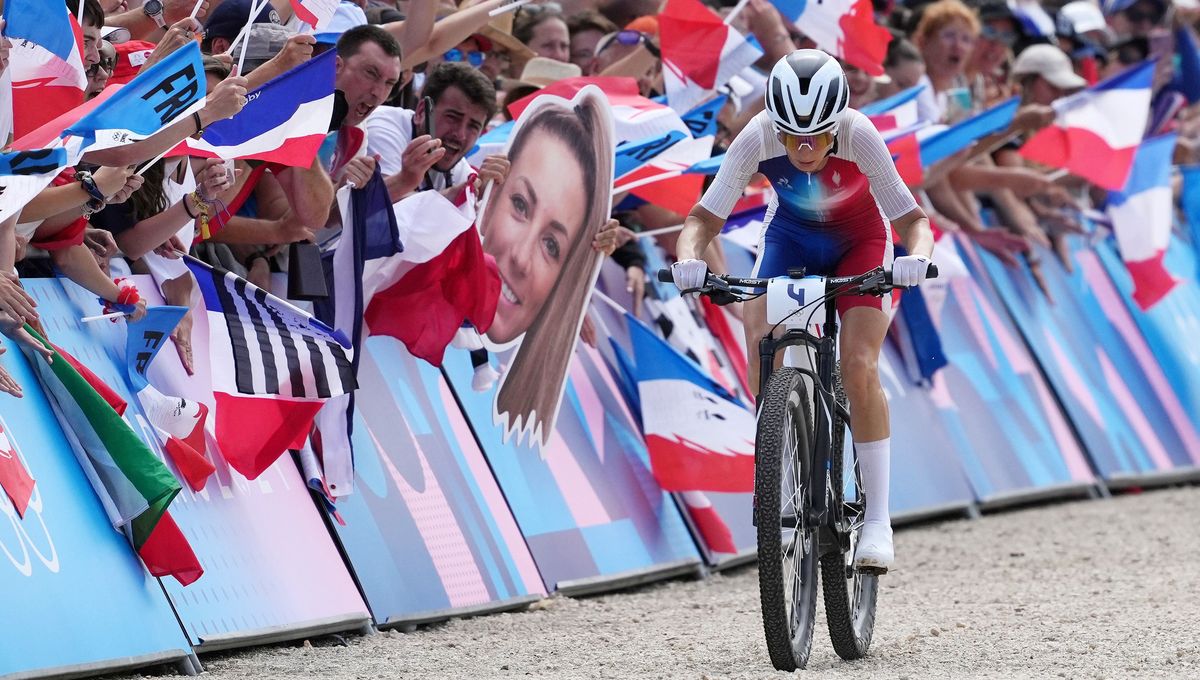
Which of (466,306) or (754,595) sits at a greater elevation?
(466,306)

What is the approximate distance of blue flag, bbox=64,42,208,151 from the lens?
19.9 ft

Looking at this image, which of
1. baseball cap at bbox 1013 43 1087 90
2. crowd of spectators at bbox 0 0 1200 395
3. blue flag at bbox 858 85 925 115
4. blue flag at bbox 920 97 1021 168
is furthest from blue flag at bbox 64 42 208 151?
baseball cap at bbox 1013 43 1087 90

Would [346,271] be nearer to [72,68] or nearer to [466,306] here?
[466,306]

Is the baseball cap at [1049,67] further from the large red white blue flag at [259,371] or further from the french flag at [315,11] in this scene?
the large red white blue flag at [259,371]

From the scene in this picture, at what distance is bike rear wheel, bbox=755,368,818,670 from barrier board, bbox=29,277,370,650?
1734 millimetres

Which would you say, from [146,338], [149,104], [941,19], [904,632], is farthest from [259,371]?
[941,19]

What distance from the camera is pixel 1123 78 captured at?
13.3 metres

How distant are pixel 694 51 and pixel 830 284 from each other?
12.0 ft

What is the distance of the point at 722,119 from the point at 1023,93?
13.3 ft

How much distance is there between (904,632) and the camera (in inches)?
291

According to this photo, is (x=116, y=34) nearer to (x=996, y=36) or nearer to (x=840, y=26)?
(x=840, y=26)

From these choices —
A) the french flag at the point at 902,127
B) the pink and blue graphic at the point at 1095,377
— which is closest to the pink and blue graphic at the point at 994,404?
the pink and blue graphic at the point at 1095,377

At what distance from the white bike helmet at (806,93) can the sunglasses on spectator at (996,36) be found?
26.1 ft

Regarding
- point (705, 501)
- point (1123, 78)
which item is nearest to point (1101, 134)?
point (1123, 78)
